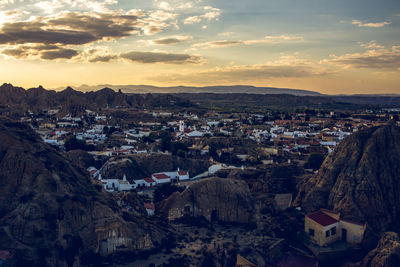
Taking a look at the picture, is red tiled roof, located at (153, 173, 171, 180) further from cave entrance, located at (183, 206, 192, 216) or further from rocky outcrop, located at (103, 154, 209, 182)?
cave entrance, located at (183, 206, 192, 216)

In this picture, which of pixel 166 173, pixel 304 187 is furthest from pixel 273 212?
pixel 166 173

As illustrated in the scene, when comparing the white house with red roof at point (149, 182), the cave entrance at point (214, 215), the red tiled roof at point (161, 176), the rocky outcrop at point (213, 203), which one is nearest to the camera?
the rocky outcrop at point (213, 203)

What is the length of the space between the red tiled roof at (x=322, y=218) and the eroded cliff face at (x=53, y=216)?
11866mm

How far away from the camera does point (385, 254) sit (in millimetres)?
24125

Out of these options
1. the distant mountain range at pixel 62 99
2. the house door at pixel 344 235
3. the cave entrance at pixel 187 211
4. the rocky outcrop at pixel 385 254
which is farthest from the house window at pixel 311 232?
the distant mountain range at pixel 62 99

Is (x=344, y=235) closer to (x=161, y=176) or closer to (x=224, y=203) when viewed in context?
(x=224, y=203)

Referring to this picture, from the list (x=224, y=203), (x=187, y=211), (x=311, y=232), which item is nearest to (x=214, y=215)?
(x=224, y=203)

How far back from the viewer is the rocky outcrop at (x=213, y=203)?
33.1 metres

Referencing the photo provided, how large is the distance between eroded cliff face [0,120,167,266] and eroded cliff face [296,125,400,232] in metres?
14.7

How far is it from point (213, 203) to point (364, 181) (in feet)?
42.3

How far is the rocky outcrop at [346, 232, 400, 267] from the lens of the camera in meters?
23.6

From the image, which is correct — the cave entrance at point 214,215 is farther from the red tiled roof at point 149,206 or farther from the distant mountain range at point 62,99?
the distant mountain range at point 62,99

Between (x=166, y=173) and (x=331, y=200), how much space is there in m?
20.8

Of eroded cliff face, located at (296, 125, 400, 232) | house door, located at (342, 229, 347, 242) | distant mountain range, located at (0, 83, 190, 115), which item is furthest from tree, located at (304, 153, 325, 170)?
distant mountain range, located at (0, 83, 190, 115)
